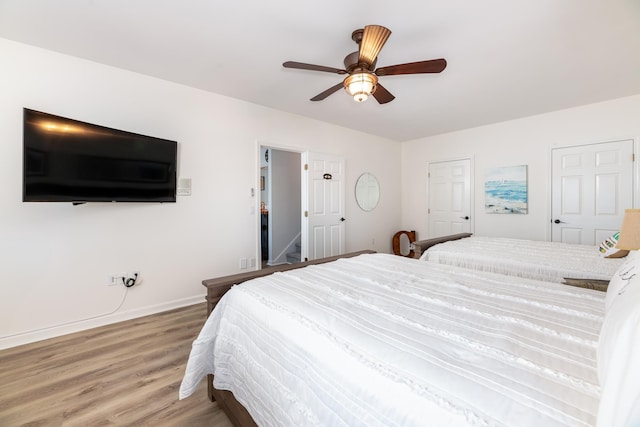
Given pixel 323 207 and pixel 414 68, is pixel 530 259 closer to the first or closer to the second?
pixel 414 68

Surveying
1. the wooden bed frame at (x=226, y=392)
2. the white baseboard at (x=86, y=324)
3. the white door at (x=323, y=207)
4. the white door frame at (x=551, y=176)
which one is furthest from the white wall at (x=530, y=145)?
the white baseboard at (x=86, y=324)

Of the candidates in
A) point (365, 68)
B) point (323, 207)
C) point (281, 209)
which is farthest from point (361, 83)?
point (281, 209)

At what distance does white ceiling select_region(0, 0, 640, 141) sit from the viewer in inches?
74.1

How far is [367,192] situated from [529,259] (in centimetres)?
298

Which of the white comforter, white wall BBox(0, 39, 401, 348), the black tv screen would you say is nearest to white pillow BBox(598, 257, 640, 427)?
the white comforter

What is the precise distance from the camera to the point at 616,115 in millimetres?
3562

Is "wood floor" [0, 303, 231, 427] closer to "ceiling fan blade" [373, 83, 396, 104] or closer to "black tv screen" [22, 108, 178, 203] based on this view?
"black tv screen" [22, 108, 178, 203]

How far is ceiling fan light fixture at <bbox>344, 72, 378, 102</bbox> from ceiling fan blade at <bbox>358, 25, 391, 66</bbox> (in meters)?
0.10

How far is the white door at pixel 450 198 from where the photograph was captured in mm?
4906

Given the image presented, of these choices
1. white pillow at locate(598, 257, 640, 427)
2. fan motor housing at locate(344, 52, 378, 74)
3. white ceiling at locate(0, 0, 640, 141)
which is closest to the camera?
white pillow at locate(598, 257, 640, 427)

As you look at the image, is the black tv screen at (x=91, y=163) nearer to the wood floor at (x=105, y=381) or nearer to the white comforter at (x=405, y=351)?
the wood floor at (x=105, y=381)

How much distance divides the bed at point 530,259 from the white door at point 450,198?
1.61m

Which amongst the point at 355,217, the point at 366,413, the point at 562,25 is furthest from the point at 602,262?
the point at 355,217

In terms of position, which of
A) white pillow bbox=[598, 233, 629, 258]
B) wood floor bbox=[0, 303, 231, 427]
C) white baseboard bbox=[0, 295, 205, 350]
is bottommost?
wood floor bbox=[0, 303, 231, 427]
